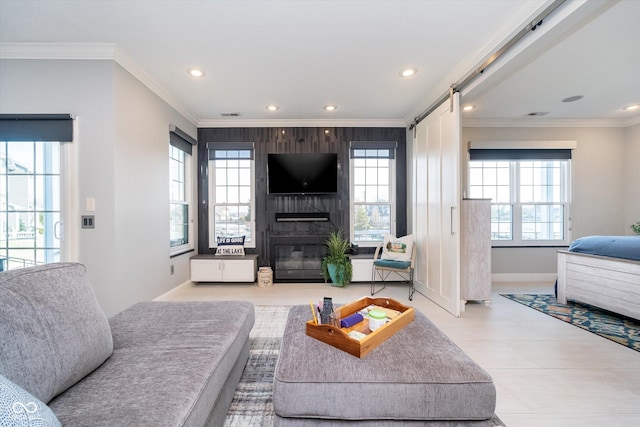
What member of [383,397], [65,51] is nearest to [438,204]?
[383,397]

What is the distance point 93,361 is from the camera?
1.06 meters

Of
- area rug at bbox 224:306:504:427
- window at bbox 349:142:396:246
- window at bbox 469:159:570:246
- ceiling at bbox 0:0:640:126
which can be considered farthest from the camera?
window at bbox 349:142:396:246

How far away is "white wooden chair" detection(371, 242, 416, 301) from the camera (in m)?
3.64

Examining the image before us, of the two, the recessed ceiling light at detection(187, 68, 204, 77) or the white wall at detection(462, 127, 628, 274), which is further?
the white wall at detection(462, 127, 628, 274)

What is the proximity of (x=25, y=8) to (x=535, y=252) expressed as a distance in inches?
261

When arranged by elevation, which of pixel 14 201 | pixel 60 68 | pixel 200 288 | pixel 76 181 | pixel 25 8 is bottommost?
pixel 200 288

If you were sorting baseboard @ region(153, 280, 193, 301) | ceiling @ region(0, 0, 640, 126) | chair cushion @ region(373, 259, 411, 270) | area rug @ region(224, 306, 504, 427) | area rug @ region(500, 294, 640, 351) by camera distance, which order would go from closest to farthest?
area rug @ region(224, 306, 504, 427)
ceiling @ region(0, 0, 640, 126)
area rug @ region(500, 294, 640, 351)
baseboard @ region(153, 280, 193, 301)
chair cushion @ region(373, 259, 411, 270)

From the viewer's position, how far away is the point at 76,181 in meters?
2.52

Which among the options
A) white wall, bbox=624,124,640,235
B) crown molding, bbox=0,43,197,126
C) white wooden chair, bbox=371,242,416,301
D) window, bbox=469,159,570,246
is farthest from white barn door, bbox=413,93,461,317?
white wall, bbox=624,124,640,235

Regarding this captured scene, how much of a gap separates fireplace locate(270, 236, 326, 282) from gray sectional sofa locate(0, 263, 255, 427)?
9.61 feet

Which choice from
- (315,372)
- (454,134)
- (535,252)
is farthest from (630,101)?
(315,372)

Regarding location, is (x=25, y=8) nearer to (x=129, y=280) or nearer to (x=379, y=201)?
(x=129, y=280)

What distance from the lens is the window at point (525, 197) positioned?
14.5 ft

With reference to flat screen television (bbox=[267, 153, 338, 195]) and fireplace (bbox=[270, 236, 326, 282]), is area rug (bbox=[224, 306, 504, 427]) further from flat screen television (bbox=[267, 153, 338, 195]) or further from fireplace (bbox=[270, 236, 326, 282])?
flat screen television (bbox=[267, 153, 338, 195])
